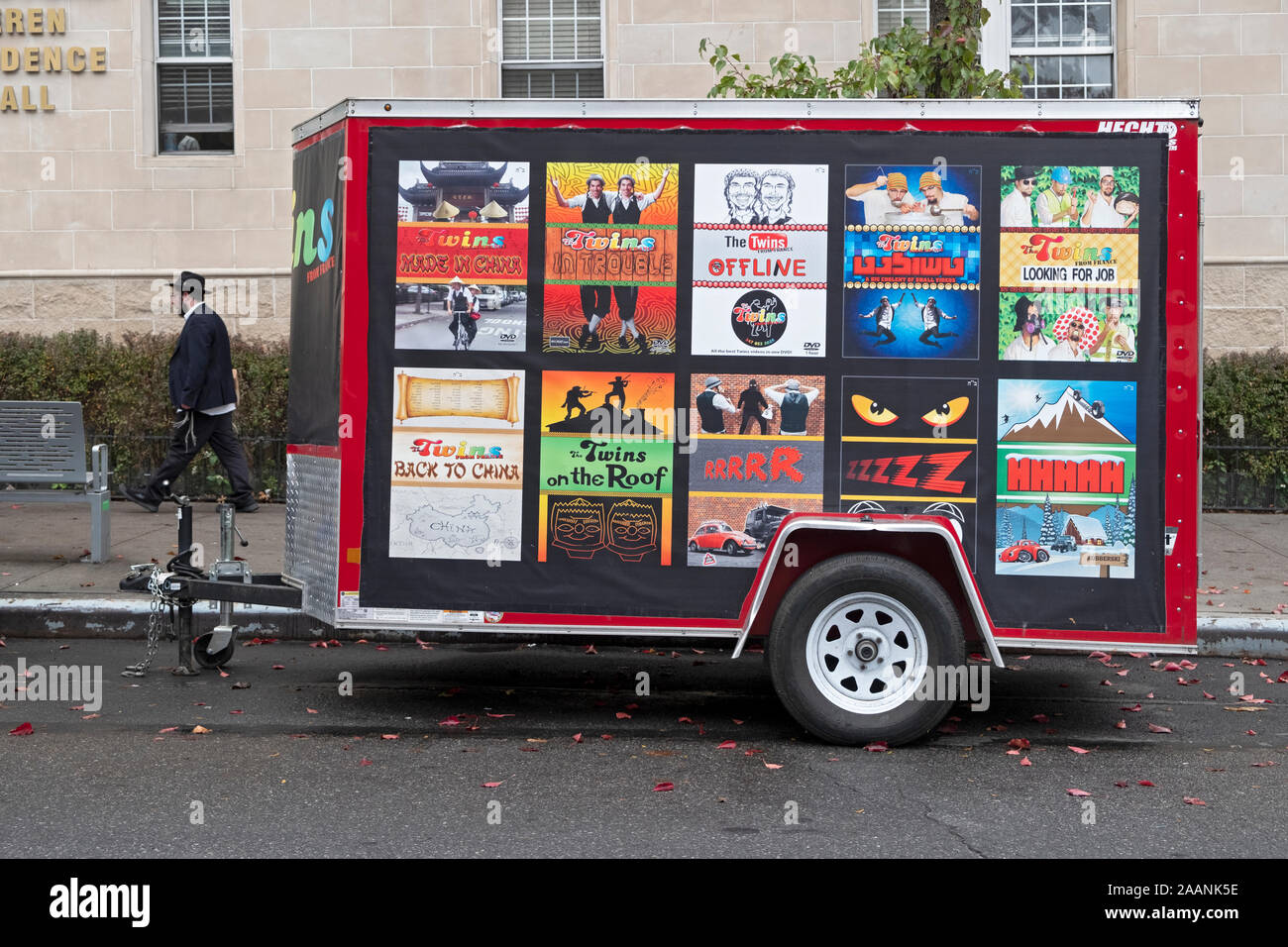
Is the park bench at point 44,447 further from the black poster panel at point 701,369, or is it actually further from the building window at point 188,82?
the building window at point 188,82

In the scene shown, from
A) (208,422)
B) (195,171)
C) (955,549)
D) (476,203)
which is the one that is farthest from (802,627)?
(195,171)

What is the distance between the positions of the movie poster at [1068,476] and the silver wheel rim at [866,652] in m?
0.62

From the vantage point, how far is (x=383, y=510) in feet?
21.3

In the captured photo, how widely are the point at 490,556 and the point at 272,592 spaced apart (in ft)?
4.44

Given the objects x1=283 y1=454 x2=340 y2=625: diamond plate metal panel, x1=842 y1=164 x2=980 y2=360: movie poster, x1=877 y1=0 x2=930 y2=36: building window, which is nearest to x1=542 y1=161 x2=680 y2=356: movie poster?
x1=842 y1=164 x2=980 y2=360: movie poster

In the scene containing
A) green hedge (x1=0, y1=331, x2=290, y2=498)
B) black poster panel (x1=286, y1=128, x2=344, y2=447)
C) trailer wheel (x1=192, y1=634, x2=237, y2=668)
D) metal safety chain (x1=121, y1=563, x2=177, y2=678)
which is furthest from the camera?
green hedge (x1=0, y1=331, x2=290, y2=498)

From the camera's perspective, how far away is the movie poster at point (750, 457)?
6234mm

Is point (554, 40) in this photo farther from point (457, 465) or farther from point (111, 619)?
point (457, 465)

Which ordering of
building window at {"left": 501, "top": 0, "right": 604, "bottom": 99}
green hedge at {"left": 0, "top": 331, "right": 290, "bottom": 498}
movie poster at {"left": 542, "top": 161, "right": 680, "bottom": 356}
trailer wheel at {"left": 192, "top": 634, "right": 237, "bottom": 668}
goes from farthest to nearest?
1. building window at {"left": 501, "top": 0, "right": 604, "bottom": 99}
2. green hedge at {"left": 0, "top": 331, "right": 290, "bottom": 498}
3. trailer wheel at {"left": 192, "top": 634, "right": 237, "bottom": 668}
4. movie poster at {"left": 542, "top": 161, "right": 680, "bottom": 356}

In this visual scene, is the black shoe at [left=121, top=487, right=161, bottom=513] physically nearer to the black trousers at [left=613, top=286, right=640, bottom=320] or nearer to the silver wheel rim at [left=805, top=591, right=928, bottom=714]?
the black trousers at [left=613, top=286, right=640, bottom=320]

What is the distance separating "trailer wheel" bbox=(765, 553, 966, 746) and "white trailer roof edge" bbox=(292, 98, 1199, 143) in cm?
213

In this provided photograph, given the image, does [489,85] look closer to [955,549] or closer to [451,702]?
[451,702]

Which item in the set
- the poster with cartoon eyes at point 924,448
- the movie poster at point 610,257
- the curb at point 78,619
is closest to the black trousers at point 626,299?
the movie poster at point 610,257

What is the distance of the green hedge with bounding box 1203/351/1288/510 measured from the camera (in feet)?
43.4
